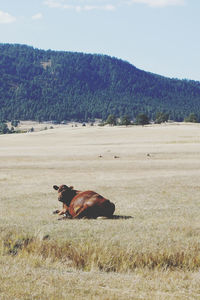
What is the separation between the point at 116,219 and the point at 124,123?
142630 millimetres

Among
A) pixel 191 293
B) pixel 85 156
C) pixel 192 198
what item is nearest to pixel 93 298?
pixel 191 293

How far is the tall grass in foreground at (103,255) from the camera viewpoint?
10.2 m

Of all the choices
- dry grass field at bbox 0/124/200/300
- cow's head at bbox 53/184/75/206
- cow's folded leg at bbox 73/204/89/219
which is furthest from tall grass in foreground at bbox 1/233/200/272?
cow's head at bbox 53/184/75/206

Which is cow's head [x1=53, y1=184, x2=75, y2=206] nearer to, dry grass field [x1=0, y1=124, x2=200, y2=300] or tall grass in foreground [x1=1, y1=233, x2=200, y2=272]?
dry grass field [x1=0, y1=124, x2=200, y2=300]

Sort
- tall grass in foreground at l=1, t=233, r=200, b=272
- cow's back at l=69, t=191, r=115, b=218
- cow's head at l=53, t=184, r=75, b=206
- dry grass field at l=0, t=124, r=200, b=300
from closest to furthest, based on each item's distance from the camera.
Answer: dry grass field at l=0, t=124, r=200, b=300 → tall grass in foreground at l=1, t=233, r=200, b=272 → cow's back at l=69, t=191, r=115, b=218 → cow's head at l=53, t=184, r=75, b=206

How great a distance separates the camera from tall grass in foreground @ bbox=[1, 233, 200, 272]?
33.3 ft

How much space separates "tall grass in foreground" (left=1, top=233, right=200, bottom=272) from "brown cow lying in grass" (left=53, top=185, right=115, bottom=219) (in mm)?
3411

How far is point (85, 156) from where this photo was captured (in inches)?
2021

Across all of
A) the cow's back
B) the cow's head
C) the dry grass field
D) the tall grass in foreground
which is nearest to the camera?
the dry grass field

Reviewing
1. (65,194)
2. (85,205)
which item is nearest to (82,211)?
(85,205)

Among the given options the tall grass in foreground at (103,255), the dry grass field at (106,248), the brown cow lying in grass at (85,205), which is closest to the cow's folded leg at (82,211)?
the brown cow lying in grass at (85,205)

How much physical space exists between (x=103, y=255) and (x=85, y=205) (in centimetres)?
482

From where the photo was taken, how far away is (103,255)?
415 inches

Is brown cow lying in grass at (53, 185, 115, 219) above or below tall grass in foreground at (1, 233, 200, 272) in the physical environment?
above
